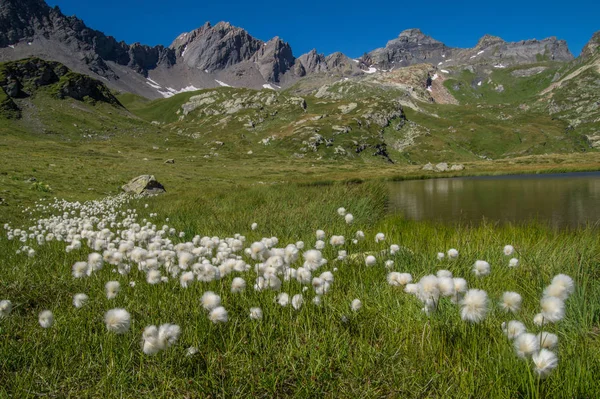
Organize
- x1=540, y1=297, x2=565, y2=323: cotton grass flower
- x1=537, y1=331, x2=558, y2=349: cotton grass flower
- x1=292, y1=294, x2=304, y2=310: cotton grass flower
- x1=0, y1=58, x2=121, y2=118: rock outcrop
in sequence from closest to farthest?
x1=537, y1=331, x2=558, y2=349: cotton grass flower → x1=540, y1=297, x2=565, y2=323: cotton grass flower → x1=292, y1=294, x2=304, y2=310: cotton grass flower → x1=0, y1=58, x2=121, y2=118: rock outcrop

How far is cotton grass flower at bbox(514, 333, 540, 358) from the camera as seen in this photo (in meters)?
1.90

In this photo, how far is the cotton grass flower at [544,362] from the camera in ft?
5.95

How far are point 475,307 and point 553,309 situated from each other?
44cm

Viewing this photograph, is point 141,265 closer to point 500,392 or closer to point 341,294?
point 341,294

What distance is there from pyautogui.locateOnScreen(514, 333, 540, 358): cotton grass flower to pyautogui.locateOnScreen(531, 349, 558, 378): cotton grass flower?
0.16ft

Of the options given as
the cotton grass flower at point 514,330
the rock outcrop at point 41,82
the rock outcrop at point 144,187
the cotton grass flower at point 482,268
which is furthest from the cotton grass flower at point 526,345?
the rock outcrop at point 41,82

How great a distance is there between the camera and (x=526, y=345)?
1914 millimetres

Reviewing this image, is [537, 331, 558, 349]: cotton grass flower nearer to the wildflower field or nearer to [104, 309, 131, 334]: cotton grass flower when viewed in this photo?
the wildflower field

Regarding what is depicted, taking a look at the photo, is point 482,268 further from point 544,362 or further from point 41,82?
point 41,82

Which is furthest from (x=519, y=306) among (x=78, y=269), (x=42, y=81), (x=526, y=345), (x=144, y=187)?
(x=42, y=81)

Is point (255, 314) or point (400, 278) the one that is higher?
point (400, 278)

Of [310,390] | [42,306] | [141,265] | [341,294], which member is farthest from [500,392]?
[42,306]

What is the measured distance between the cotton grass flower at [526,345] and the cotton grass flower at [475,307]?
392 millimetres

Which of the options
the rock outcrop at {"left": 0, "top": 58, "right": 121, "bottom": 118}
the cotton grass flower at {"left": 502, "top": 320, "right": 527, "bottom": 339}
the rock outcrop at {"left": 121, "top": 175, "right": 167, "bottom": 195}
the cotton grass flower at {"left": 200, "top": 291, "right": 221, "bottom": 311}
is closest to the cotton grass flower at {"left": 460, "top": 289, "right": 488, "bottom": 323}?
the cotton grass flower at {"left": 502, "top": 320, "right": 527, "bottom": 339}
